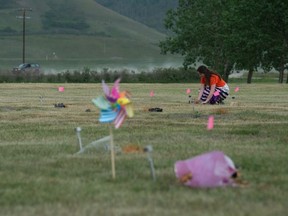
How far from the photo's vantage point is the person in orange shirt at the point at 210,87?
62.1ft

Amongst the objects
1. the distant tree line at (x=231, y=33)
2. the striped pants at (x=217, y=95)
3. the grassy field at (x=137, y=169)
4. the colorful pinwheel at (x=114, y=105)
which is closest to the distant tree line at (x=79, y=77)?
the distant tree line at (x=231, y=33)

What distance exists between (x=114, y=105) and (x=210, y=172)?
4.33 feet

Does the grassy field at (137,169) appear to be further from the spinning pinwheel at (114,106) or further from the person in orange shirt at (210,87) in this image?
the person in orange shirt at (210,87)

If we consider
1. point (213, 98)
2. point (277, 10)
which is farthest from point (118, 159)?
point (277, 10)

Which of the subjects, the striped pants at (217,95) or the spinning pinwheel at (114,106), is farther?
the striped pants at (217,95)

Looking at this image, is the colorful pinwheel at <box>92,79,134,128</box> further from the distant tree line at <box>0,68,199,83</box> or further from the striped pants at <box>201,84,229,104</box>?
the distant tree line at <box>0,68,199,83</box>

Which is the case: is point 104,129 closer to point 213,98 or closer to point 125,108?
point 125,108

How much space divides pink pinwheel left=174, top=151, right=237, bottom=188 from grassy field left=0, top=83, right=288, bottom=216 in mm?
107

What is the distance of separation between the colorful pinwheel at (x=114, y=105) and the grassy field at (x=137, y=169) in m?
0.60

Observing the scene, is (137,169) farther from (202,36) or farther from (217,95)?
(202,36)

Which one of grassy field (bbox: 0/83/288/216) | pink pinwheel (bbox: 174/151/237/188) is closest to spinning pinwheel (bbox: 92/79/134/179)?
grassy field (bbox: 0/83/288/216)

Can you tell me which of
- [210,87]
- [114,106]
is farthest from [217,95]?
[114,106]

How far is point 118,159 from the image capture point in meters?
8.84

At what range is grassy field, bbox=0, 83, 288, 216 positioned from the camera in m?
6.18
